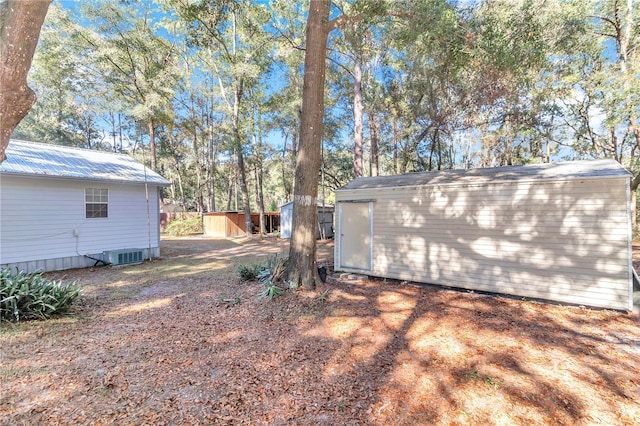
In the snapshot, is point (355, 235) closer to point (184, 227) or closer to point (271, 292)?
point (271, 292)

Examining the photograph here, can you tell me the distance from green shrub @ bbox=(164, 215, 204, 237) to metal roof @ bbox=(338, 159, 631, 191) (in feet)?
51.5

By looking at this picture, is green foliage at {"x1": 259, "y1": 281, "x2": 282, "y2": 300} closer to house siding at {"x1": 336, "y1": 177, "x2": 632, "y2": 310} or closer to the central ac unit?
house siding at {"x1": 336, "y1": 177, "x2": 632, "y2": 310}

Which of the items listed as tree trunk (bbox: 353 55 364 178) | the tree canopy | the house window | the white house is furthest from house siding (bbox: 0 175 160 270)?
tree trunk (bbox: 353 55 364 178)

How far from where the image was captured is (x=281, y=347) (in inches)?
136

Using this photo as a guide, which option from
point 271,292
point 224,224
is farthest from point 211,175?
point 271,292

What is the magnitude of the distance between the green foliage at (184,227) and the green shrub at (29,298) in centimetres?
1540

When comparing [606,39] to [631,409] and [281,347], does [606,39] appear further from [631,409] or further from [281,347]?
[281,347]

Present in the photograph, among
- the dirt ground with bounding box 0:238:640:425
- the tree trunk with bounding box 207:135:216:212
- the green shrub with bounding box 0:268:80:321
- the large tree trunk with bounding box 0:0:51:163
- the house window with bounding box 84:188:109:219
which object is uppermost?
the tree trunk with bounding box 207:135:216:212

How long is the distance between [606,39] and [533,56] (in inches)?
424

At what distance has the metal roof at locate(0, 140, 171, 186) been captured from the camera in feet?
23.8

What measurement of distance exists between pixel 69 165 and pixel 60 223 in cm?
180

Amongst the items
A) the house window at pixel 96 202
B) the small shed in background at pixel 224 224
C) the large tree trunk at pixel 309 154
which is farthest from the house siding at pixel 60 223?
the small shed in background at pixel 224 224

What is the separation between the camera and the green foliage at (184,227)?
Result: 19.2 metres

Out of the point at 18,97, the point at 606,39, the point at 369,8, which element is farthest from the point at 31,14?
the point at 606,39
